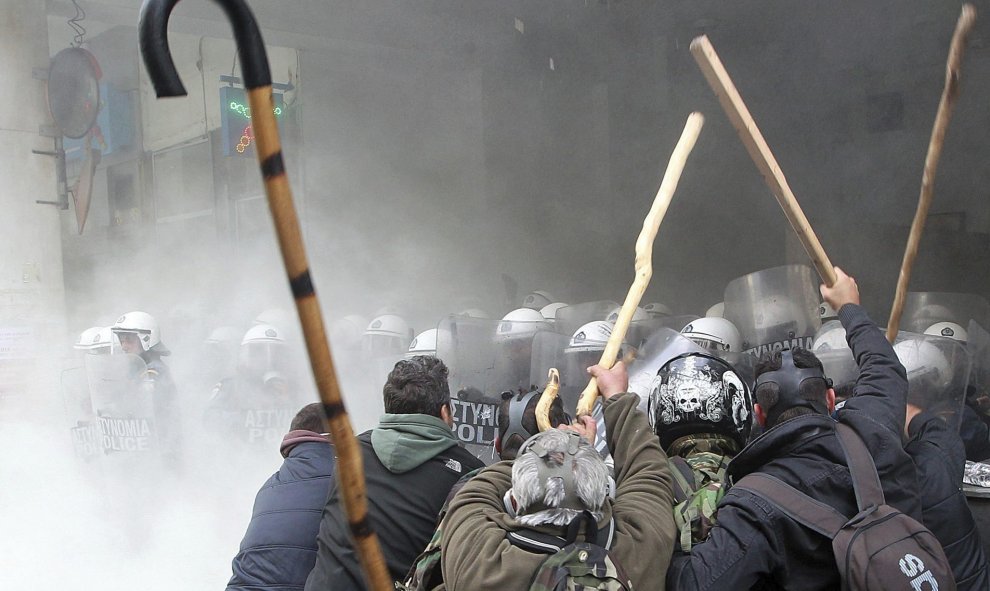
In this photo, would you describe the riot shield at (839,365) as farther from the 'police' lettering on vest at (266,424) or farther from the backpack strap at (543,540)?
the 'police' lettering on vest at (266,424)

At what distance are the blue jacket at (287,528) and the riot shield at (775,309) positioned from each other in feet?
8.44

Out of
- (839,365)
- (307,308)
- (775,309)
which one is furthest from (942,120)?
(775,309)

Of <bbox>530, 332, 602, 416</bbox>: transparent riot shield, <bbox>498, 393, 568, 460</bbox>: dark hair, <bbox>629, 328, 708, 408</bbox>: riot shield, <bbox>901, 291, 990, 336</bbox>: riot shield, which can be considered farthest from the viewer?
<bbox>901, 291, 990, 336</bbox>: riot shield

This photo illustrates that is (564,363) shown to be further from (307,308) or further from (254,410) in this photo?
(307,308)

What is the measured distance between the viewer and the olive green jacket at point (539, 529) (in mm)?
1452

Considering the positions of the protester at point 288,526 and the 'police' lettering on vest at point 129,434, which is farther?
the 'police' lettering on vest at point 129,434

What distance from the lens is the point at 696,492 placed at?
1773 millimetres

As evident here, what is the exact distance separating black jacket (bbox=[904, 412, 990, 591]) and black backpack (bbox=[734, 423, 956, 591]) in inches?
15.4

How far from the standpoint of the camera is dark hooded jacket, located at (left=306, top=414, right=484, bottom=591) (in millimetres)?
2037

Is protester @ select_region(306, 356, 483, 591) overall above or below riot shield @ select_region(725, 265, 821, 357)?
below

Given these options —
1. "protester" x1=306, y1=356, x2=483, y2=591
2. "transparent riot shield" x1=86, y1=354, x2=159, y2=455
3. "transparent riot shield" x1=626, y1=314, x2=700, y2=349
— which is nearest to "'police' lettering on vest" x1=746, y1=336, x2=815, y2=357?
"transparent riot shield" x1=626, y1=314, x2=700, y2=349

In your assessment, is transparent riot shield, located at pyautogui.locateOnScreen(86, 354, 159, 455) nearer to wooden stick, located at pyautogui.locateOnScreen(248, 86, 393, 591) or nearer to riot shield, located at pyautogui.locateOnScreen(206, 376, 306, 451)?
riot shield, located at pyautogui.locateOnScreen(206, 376, 306, 451)

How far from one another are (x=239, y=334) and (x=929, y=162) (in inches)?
223

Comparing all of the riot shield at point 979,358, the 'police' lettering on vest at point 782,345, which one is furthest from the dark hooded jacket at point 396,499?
the riot shield at point 979,358
